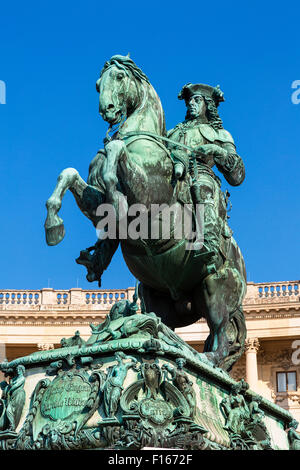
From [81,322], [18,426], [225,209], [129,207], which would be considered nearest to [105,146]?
[129,207]

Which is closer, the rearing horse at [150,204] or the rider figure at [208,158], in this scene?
the rearing horse at [150,204]

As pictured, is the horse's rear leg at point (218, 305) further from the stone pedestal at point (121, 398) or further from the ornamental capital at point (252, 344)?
the ornamental capital at point (252, 344)

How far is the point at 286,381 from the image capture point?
1875 inches

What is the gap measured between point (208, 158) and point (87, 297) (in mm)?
37302

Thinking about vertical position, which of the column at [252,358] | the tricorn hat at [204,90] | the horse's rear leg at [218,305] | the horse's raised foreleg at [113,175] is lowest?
the horse's rear leg at [218,305]

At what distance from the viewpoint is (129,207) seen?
9453 mm

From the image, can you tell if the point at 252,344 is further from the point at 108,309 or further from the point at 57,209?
the point at 57,209

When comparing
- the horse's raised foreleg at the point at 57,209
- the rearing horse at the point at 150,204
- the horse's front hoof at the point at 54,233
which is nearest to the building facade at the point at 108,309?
the rearing horse at the point at 150,204

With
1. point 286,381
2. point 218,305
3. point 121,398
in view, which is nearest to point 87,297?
point 286,381

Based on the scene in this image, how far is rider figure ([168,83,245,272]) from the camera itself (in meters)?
10.3

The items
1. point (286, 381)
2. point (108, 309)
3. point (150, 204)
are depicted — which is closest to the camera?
point (150, 204)

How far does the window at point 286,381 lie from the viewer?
4741 centimetres

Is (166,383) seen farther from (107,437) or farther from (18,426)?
(18,426)

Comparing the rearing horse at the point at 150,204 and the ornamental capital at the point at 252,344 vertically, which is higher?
the ornamental capital at the point at 252,344
